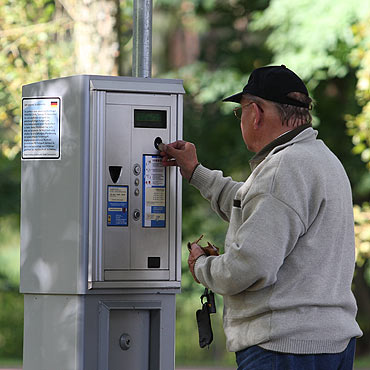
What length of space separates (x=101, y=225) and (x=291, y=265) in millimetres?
1072

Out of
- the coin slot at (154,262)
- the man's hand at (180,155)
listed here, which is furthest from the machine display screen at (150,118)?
the coin slot at (154,262)

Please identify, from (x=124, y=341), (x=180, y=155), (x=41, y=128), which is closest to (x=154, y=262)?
(x=124, y=341)

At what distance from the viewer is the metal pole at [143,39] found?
432 centimetres

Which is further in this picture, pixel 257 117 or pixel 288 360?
pixel 257 117

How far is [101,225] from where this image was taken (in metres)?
3.94

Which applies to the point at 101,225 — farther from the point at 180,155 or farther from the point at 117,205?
the point at 180,155

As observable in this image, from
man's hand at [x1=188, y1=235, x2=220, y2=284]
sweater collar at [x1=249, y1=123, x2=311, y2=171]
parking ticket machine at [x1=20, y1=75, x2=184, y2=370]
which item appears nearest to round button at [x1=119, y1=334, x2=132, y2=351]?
parking ticket machine at [x1=20, y1=75, x2=184, y2=370]

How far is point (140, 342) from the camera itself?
163 inches

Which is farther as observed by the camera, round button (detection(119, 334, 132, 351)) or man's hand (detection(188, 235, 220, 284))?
round button (detection(119, 334, 132, 351))

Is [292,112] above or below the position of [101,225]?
above

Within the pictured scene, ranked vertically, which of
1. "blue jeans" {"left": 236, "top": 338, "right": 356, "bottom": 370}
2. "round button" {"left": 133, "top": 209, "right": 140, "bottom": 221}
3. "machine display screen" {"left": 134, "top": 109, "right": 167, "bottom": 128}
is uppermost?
"machine display screen" {"left": 134, "top": 109, "right": 167, "bottom": 128}

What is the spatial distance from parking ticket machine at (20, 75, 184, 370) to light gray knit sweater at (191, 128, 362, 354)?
2.53 feet

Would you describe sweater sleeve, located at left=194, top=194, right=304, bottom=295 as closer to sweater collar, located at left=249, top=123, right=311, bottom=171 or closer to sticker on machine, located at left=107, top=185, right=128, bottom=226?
sweater collar, located at left=249, top=123, right=311, bottom=171

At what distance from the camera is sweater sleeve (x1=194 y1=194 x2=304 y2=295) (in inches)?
123
